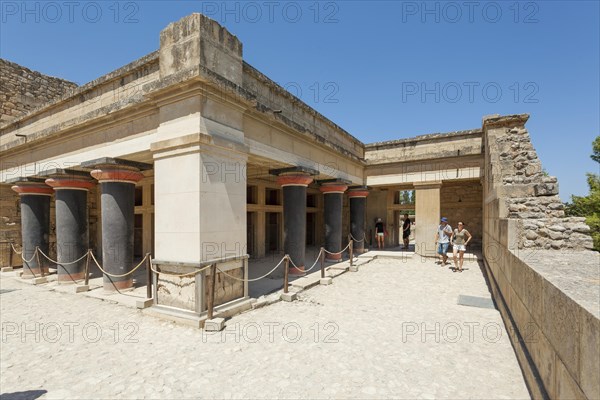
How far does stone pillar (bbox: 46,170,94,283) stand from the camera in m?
7.91

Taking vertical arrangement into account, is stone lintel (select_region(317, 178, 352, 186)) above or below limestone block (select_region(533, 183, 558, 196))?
above

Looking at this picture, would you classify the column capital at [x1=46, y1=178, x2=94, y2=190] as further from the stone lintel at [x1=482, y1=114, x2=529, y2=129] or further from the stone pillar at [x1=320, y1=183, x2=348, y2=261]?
the stone lintel at [x1=482, y1=114, x2=529, y2=129]

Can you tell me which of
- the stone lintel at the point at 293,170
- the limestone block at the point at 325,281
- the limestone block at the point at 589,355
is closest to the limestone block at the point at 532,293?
the limestone block at the point at 589,355

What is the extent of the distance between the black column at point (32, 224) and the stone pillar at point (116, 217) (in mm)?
3942

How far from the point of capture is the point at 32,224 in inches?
359

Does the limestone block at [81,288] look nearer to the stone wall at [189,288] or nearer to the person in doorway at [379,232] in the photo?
the stone wall at [189,288]

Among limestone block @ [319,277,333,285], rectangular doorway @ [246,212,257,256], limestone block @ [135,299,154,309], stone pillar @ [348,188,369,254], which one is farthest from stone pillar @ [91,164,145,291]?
stone pillar @ [348,188,369,254]

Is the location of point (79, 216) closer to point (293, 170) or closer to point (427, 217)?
point (293, 170)

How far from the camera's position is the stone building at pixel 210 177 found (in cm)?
362

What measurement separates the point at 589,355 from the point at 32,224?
12.4 metres

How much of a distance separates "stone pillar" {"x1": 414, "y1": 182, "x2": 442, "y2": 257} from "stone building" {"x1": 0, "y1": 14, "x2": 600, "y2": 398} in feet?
5.83

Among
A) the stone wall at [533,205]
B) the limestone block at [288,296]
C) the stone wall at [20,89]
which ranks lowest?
the limestone block at [288,296]

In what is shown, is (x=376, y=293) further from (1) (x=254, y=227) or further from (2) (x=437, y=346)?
(1) (x=254, y=227)

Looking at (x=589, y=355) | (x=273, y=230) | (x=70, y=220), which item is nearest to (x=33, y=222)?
(x=70, y=220)
